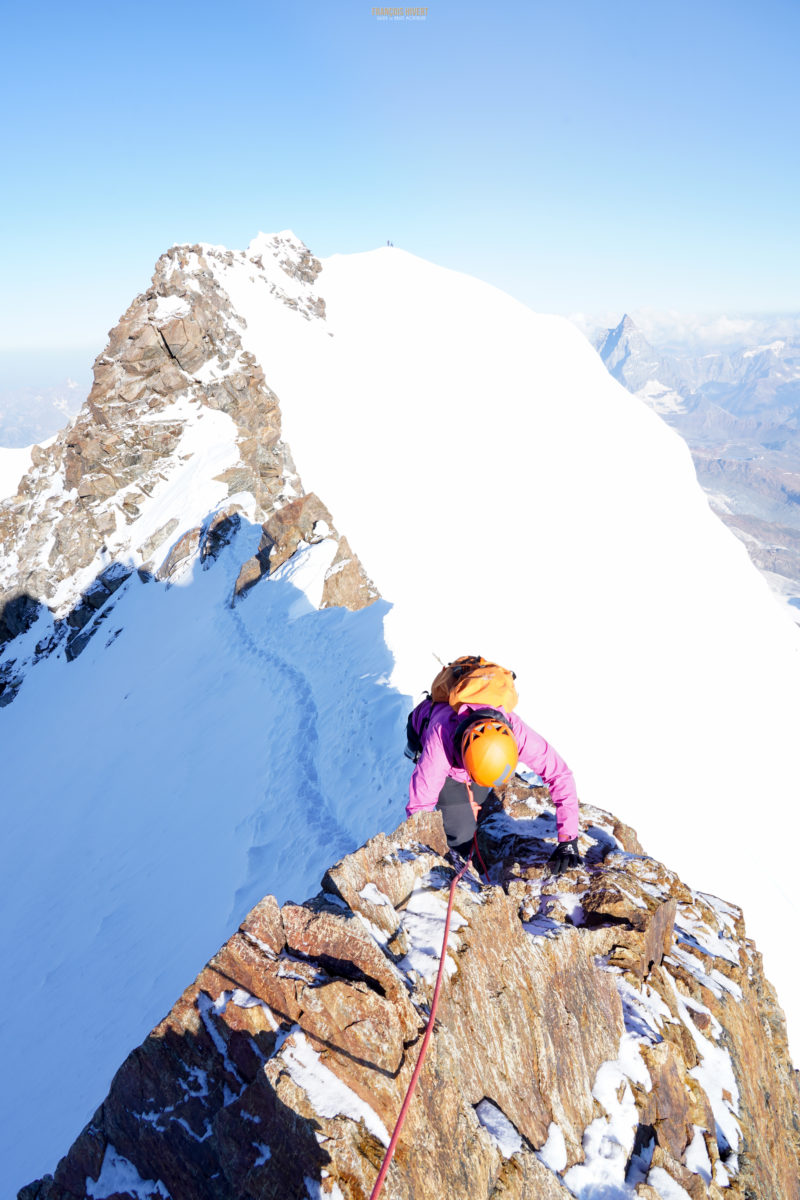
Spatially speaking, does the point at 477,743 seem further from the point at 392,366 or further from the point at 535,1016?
the point at 392,366

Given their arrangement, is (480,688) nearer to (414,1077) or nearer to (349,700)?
(414,1077)

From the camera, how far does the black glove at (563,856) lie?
668cm

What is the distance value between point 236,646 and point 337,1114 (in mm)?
18673

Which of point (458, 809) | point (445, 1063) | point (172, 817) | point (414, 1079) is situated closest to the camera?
point (414, 1079)

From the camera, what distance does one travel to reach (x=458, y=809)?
269 inches

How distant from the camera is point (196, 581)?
2912cm

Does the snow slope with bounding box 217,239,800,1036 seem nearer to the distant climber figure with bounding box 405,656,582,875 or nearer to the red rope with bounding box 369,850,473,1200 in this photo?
the distant climber figure with bounding box 405,656,582,875

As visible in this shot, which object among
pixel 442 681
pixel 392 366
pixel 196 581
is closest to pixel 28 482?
pixel 196 581

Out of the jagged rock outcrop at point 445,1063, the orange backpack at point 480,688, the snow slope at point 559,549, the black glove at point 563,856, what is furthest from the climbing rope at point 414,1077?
the snow slope at point 559,549

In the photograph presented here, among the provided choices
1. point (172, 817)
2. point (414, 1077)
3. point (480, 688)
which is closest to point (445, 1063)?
point (414, 1077)

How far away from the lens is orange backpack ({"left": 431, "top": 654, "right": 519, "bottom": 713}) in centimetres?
585

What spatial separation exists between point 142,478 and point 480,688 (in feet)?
140

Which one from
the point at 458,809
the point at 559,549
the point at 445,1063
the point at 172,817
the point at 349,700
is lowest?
the point at 445,1063

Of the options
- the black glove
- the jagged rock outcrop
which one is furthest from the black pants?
the black glove
